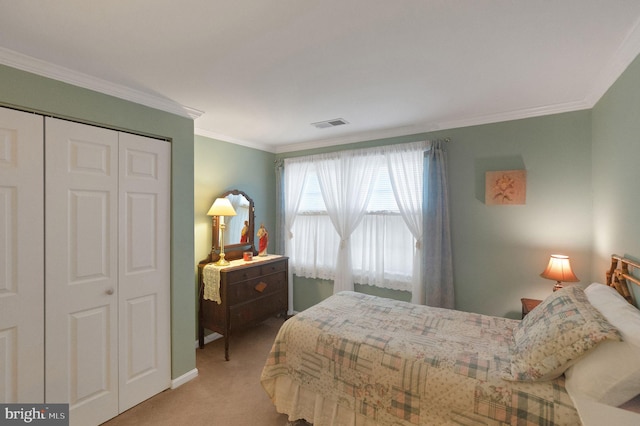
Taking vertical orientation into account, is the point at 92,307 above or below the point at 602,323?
below

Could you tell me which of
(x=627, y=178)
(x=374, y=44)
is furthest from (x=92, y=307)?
(x=627, y=178)

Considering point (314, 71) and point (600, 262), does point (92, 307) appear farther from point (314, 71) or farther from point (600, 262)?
point (600, 262)

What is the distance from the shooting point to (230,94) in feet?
7.66

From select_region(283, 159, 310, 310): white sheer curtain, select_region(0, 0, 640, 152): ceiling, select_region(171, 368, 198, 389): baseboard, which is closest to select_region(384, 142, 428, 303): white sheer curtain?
select_region(0, 0, 640, 152): ceiling

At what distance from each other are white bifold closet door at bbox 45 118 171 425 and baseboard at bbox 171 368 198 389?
0.20ft

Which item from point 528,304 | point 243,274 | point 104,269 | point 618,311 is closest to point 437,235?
point 528,304

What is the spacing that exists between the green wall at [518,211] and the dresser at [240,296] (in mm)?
2200

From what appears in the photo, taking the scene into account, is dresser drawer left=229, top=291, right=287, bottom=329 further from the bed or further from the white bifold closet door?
the bed

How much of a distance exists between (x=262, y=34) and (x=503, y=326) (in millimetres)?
2540

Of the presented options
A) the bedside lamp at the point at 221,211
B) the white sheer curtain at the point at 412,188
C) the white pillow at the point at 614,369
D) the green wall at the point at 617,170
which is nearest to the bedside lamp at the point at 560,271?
the green wall at the point at 617,170

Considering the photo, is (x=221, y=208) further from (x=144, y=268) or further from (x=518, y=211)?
(x=518, y=211)

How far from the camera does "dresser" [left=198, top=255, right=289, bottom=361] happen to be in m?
3.03

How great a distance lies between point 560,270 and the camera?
93.1 inches

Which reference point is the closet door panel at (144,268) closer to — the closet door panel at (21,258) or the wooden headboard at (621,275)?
the closet door panel at (21,258)
